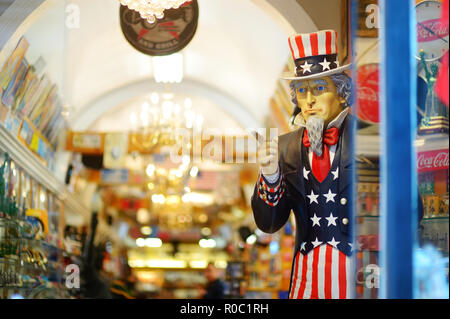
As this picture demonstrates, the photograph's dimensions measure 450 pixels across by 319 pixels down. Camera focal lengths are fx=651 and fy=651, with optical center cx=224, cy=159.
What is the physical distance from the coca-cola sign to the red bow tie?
4.15 ft

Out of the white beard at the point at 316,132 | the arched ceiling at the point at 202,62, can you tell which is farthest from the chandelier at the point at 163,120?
the white beard at the point at 316,132

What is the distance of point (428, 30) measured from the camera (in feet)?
8.86

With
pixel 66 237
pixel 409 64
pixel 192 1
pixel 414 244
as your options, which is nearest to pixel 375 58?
pixel 409 64

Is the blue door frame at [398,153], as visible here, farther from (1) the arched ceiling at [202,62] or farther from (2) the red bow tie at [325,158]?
(1) the arched ceiling at [202,62]

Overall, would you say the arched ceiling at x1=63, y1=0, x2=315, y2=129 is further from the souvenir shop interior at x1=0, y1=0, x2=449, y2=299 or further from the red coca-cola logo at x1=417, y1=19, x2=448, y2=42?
the red coca-cola logo at x1=417, y1=19, x2=448, y2=42

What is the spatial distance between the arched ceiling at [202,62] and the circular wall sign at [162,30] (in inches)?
8.6

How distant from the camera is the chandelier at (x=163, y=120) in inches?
337

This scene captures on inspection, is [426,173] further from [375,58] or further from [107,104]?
[107,104]

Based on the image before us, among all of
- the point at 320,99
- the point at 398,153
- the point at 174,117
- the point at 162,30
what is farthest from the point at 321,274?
the point at 174,117

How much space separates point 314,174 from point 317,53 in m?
0.71

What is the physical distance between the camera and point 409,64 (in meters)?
2.14

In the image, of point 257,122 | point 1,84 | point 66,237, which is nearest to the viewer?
point 1,84

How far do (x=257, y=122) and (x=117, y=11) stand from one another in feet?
10.0

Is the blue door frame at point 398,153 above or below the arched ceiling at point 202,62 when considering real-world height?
below
